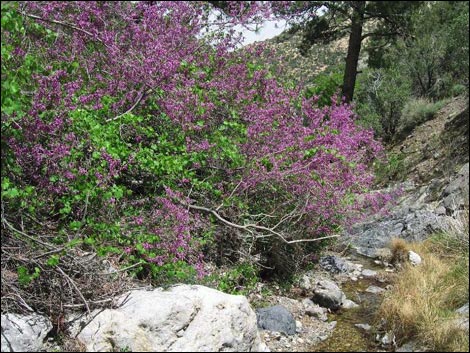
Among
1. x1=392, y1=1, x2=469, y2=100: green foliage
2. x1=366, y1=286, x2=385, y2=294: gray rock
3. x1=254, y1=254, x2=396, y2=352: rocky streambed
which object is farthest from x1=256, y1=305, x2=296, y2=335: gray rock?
x1=392, y1=1, x2=469, y2=100: green foliage

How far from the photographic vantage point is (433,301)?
18.2 feet

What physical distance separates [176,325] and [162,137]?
2444mm

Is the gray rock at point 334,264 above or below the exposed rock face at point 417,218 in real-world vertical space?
below

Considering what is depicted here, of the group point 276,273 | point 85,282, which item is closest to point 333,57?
point 276,273

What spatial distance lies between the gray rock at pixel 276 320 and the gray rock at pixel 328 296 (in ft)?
2.85

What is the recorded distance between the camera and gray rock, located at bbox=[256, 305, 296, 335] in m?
5.58

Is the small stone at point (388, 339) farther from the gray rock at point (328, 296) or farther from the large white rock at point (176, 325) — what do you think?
the large white rock at point (176, 325)

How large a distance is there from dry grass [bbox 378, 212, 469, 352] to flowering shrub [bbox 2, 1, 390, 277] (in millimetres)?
1402

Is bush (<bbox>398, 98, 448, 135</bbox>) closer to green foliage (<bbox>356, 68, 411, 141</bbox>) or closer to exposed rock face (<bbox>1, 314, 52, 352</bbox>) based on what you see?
green foliage (<bbox>356, 68, 411, 141</bbox>)

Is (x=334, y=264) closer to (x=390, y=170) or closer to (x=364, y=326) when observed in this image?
(x=364, y=326)

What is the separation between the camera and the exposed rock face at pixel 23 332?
4.04 m

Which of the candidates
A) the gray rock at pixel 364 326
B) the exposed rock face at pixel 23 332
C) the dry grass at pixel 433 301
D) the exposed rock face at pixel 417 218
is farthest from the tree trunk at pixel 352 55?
the exposed rock face at pixel 23 332

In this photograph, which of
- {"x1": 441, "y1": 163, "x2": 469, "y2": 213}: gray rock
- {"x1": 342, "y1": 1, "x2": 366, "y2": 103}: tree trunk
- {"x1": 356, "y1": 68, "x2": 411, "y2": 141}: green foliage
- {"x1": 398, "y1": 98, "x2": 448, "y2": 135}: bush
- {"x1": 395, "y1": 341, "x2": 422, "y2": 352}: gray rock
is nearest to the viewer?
{"x1": 395, "y1": 341, "x2": 422, "y2": 352}: gray rock

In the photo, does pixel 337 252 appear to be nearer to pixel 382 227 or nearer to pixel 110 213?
pixel 382 227
